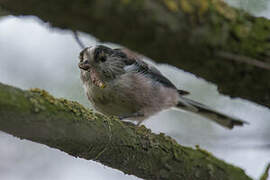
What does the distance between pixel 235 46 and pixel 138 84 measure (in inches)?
133

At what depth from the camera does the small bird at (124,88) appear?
16.0 feet

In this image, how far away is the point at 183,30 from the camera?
162 cm

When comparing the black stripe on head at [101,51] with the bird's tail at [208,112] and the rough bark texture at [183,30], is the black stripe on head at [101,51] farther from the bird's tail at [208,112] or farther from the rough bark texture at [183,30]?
the rough bark texture at [183,30]

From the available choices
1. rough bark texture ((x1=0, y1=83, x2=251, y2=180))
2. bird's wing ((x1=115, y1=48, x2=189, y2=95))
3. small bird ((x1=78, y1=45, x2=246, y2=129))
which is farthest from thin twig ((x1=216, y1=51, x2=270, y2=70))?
bird's wing ((x1=115, y1=48, x2=189, y2=95))

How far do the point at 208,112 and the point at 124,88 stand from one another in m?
1.20

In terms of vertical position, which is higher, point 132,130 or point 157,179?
point 132,130

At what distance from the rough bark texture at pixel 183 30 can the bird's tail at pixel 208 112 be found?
3049 millimetres

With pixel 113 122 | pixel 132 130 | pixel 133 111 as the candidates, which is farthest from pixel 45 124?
pixel 133 111

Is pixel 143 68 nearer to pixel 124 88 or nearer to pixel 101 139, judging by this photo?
pixel 124 88

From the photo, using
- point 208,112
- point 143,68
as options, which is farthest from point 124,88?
point 208,112

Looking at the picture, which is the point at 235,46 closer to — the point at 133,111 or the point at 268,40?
the point at 268,40

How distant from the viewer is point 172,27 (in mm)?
1591

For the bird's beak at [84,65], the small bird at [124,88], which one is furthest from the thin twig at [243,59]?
the bird's beak at [84,65]

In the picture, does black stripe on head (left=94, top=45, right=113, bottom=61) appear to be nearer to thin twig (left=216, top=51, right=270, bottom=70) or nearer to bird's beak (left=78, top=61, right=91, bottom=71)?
bird's beak (left=78, top=61, right=91, bottom=71)
